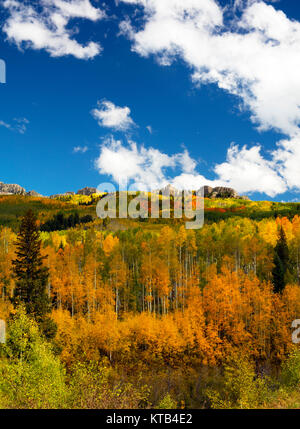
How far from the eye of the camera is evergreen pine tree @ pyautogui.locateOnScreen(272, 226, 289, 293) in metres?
74.3

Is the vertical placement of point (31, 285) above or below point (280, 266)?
below

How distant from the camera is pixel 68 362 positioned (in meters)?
58.2

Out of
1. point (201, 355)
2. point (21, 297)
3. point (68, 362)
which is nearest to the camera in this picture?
point (21, 297)

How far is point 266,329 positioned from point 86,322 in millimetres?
40351

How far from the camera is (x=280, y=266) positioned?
7569 centimetres

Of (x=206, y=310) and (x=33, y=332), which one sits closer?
(x=33, y=332)

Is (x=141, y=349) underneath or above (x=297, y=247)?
underneath

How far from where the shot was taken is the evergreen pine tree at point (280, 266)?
74.3m

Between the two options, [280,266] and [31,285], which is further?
[280,266]

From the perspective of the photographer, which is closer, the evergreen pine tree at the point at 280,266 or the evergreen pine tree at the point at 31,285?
the evergreen pine tree at the point at 31,285

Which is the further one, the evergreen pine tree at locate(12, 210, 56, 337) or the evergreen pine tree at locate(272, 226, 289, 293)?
the evergreen pine tree at locate(272, 226, 289, 293)
